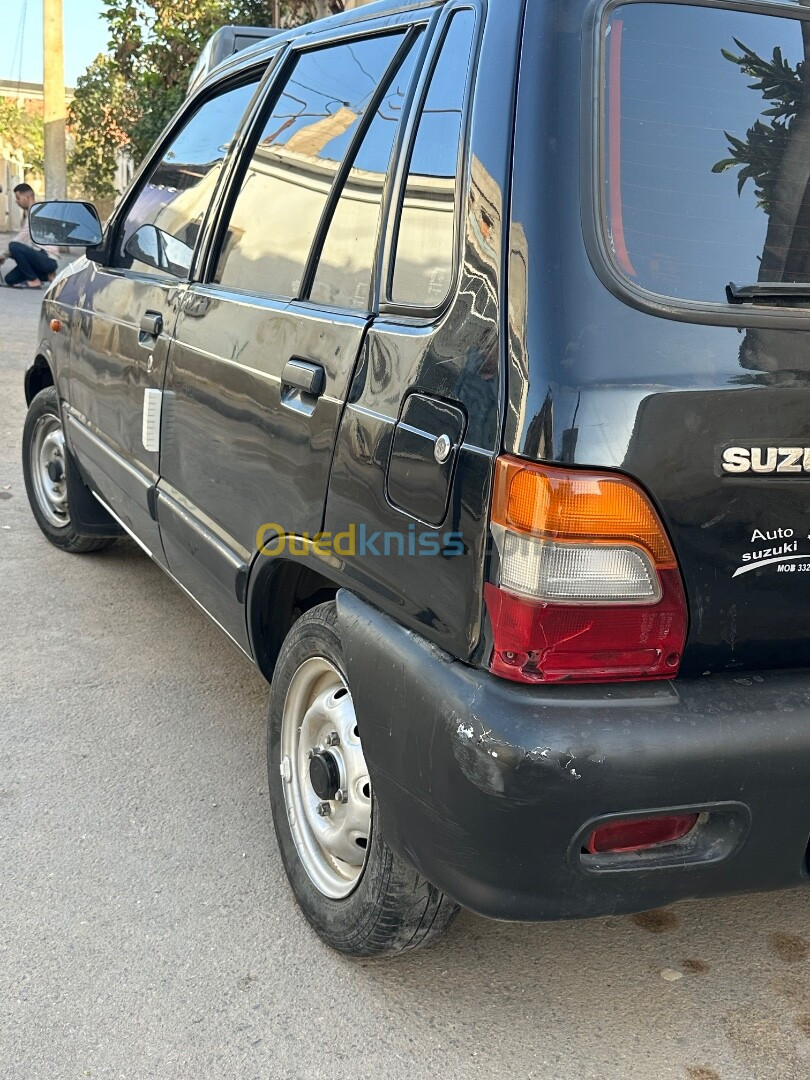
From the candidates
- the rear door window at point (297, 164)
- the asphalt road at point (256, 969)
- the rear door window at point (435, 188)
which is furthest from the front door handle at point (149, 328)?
the rear door window at point (435, 188)

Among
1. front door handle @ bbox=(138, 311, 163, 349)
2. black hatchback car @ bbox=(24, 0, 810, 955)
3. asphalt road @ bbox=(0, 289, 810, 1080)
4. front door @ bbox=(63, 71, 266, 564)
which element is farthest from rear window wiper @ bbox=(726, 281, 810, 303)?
front door handle @ bbox=(138, 311, 163, 349)

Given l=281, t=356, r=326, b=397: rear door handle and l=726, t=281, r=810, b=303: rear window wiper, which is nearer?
l=726, t=281, r=810, b=303: rear window wiper

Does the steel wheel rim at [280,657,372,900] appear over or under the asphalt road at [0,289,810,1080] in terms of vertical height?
over

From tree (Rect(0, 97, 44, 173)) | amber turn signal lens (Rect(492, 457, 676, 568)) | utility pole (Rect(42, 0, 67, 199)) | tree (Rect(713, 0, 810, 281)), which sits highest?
tree (Rect(0, 97, 44, 173))

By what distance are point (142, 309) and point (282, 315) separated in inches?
44.5

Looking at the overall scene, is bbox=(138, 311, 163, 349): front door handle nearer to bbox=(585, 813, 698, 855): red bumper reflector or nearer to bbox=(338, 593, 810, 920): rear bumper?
bbox=(338, 593, 810, 920): rear bumper

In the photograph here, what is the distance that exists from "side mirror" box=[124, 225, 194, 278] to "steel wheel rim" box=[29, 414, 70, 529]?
1.16 metres

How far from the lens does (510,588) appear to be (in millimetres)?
1799

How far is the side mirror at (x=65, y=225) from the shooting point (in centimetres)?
398

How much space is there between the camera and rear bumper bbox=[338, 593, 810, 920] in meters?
1.75

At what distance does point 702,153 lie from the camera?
6.11ft

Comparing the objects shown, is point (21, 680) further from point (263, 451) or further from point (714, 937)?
point (714, 937)

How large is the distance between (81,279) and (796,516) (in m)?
3.36

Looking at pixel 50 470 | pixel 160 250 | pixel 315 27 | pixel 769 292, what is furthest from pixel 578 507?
pixel 50 470
